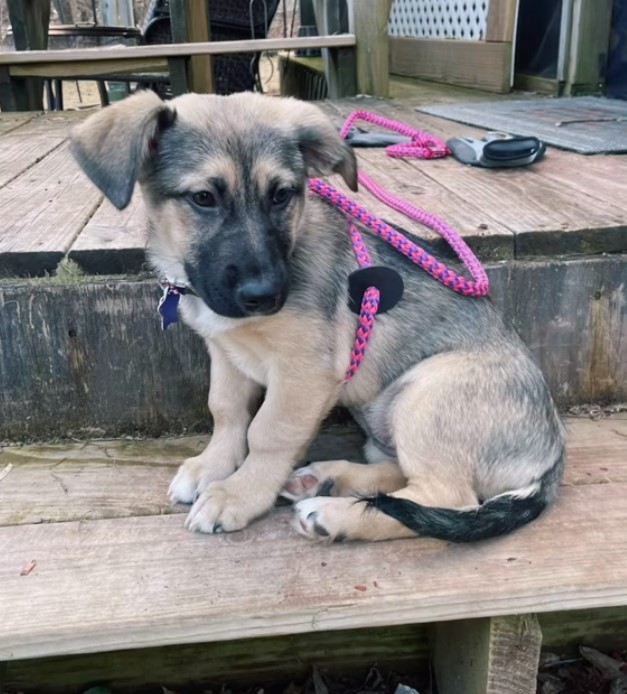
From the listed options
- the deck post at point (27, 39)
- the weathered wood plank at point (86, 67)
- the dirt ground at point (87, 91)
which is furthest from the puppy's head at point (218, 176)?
the dirt ground at point (87, 91)

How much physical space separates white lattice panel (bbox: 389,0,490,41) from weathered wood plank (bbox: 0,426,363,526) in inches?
230

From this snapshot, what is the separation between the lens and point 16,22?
22.4 feet

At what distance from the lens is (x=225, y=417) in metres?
2.36

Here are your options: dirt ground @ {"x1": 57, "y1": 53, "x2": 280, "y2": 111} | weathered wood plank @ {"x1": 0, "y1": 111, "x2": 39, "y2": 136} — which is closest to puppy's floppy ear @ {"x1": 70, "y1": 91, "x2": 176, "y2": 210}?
weathered wood plank @ {"x1": 0, "y1": 111, "x2": 39, "y2": 136}

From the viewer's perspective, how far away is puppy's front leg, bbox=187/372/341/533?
2055 millimetres

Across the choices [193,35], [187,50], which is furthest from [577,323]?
[193,35]

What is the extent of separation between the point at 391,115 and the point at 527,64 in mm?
2425

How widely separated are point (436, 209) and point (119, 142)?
4.51 ft

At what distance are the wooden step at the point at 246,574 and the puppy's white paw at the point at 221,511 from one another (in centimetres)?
3

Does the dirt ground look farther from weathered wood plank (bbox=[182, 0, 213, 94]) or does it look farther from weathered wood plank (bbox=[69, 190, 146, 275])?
weathered wood plank (bbox=[69, 190, 146, 275])

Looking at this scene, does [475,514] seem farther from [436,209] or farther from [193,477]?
[436,209]

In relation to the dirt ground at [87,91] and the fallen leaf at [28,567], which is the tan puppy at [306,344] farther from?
the dirt ground at [87,91]

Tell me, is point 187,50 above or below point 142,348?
above

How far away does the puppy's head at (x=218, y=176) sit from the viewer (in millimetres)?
1888
